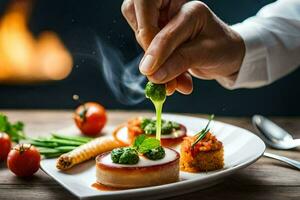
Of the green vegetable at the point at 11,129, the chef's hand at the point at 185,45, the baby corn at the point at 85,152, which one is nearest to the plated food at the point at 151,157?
the baby corn at the point at 85,152

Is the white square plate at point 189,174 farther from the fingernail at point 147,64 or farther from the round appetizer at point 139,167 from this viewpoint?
the fingernail at point 147,64

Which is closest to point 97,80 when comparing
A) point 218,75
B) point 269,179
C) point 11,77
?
point 11,77

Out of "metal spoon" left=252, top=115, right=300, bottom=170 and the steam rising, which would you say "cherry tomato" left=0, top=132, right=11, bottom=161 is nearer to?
"metal spoon" left=252, top=115, right=300, bottom=170

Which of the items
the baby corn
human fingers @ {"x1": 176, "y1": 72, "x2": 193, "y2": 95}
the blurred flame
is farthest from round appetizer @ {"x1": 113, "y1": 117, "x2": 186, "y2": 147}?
the blurred flame

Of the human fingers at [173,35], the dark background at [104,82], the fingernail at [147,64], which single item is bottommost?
the dark background at [104,82]

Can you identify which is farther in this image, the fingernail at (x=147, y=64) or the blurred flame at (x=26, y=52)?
the blurred flame at (x=26, y=52)

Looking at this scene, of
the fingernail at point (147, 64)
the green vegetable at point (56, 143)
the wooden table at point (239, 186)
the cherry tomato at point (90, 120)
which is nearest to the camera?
the wooden table at point (239, 186)
